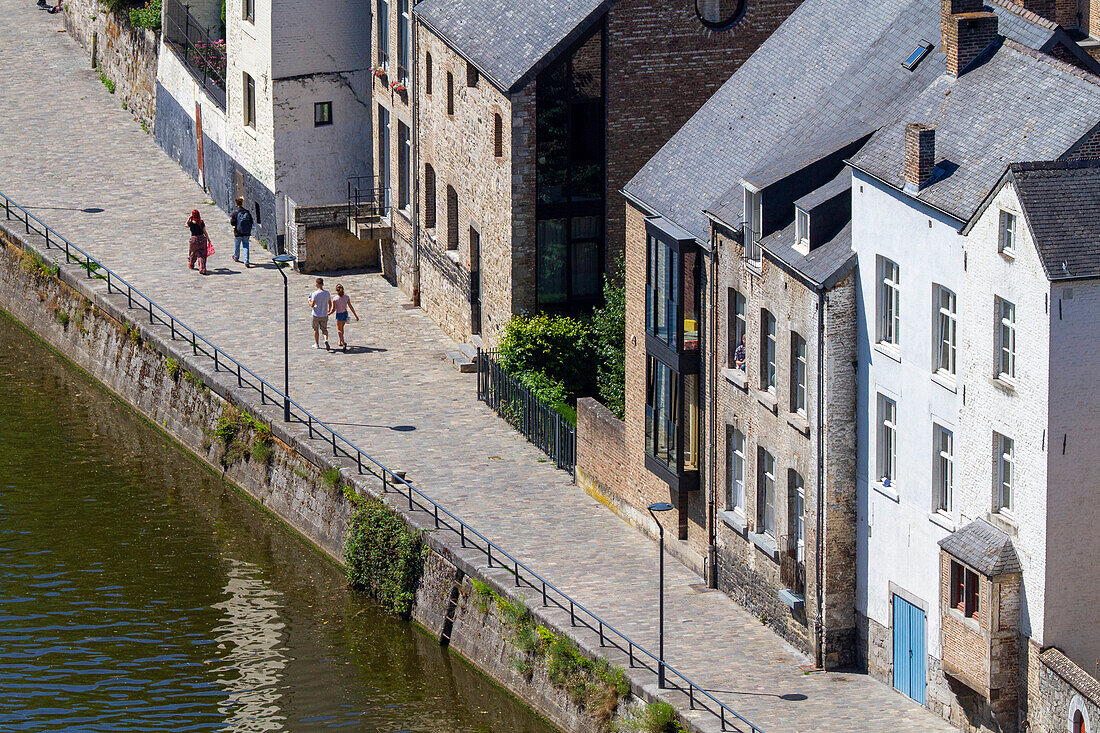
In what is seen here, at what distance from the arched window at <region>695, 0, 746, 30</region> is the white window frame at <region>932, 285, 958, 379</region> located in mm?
16905

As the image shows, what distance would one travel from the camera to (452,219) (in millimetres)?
62562

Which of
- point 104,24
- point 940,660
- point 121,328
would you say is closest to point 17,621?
point 121,328

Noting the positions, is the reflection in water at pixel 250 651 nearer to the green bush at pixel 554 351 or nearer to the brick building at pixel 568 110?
the green bush at pixel 554 351

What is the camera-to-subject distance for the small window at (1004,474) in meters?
40.2

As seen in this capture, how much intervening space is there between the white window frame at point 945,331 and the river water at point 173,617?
33.4 ft

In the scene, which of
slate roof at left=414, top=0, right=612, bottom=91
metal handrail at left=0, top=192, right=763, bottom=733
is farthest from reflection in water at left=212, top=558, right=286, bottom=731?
slate roof at left=414, top=0, right=612, bottom=91

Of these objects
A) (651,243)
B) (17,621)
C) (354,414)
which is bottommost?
(17,621)

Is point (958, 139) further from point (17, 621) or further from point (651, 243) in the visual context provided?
point (17, 621)

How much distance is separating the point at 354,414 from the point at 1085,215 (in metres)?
22.9

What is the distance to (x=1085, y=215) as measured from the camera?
1542 inches

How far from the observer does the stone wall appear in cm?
8056

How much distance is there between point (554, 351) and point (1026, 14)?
616 inches

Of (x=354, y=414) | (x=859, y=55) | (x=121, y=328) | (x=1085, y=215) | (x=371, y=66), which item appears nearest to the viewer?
(x=1085, y=215)

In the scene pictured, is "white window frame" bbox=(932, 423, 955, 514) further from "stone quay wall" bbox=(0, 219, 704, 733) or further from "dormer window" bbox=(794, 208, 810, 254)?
"stone quay wall" bbox=(0, 219, 704, 733)
